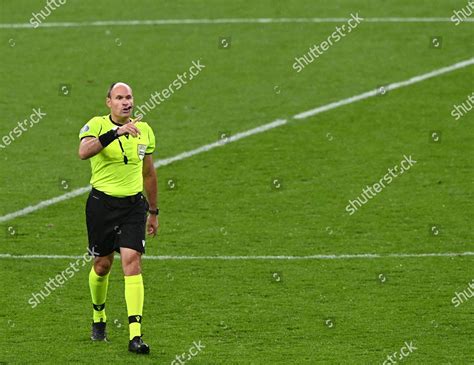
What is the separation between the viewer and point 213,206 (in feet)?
60.5

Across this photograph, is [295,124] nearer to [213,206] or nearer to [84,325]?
[213,206]

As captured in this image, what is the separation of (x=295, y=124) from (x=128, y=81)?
12.1 ft

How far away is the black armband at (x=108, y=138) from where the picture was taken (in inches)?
469

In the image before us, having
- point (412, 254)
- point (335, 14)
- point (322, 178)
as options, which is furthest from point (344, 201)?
point (335, 14)
